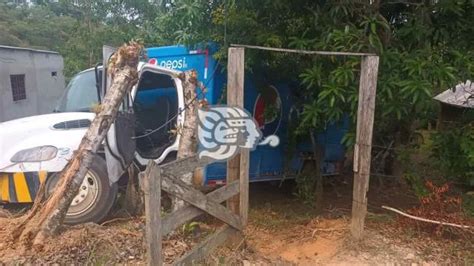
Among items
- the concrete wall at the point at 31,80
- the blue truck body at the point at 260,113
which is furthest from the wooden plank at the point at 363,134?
the concrete wall at the point at 31,80

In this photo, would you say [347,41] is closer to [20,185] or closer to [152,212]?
[152,212]

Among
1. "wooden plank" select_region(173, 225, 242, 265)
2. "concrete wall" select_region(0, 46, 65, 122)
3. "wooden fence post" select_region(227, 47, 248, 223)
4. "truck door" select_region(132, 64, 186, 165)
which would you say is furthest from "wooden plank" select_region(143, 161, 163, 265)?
"concrete wall" select_region(0, 46, 65, 122)

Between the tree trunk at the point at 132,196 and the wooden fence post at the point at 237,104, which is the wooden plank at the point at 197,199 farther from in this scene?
the tree trunk at the point at 132,196

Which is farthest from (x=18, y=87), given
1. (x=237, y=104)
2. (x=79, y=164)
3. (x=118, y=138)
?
(x=237, y=104)

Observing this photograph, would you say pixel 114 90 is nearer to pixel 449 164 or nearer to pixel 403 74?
pixel 403 74

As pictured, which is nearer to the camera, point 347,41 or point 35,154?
point 347,41

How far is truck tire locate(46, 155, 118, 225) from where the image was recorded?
5141mm

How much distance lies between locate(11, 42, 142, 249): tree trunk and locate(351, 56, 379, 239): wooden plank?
2.26 metres

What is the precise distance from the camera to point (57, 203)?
14.2 feet

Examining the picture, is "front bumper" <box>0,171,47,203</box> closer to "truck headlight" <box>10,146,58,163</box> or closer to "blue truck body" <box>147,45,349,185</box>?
"truck headlight" <box>10,146,58,163</box>

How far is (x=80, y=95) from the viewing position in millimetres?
6285

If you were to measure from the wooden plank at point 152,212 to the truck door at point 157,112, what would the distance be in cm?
201

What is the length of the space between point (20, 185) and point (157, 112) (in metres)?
2.03

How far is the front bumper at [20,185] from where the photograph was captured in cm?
526
